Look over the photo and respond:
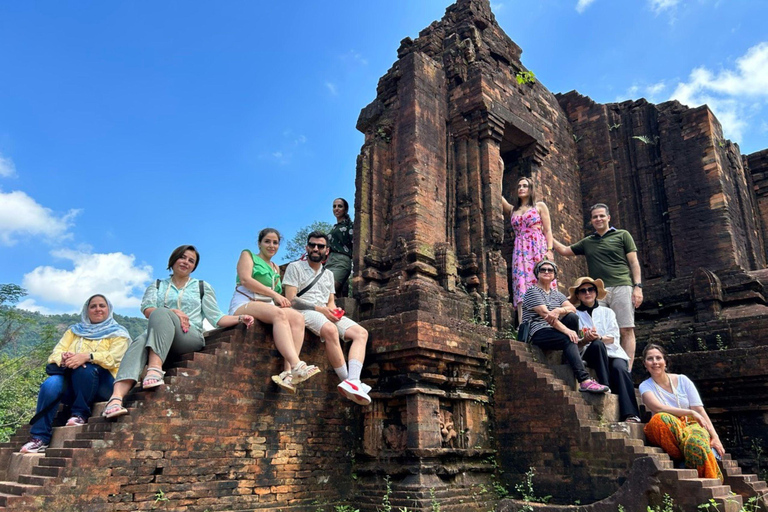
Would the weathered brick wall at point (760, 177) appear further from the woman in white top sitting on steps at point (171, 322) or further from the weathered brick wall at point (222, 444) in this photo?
the woman in white top sitting on steps at point (171, 322)

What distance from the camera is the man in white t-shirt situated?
636 centimetres

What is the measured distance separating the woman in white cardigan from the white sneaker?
2.73 metres

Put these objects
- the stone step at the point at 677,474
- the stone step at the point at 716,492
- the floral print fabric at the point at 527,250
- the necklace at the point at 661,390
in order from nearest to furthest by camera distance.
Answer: the stone step at the point at 716,492 < the stone step at the point at 677,474 < the necklace at the point at 661,390 < the floral print fabric at the point at 527,250

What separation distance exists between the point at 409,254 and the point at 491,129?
2.93 metres

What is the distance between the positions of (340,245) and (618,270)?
4003mm

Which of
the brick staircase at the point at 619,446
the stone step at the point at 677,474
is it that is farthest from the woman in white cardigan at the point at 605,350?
the stone step at the point at 677,474

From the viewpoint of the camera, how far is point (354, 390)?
6125 mm

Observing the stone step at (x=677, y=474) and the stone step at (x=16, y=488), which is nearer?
the stone step at (x=16, y=488)

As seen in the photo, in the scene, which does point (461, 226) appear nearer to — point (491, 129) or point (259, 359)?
point (491, 129)

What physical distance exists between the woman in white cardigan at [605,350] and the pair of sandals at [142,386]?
15.4 feet

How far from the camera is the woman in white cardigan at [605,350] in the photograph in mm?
6738

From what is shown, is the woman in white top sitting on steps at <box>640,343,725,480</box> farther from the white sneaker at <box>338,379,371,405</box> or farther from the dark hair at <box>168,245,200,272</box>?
the dark hair at <box>168,245,200,272</box>

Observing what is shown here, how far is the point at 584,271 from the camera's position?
12297 mm

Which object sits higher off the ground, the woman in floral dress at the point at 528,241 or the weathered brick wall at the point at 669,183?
the weathered brick wall at the point at 669,183
